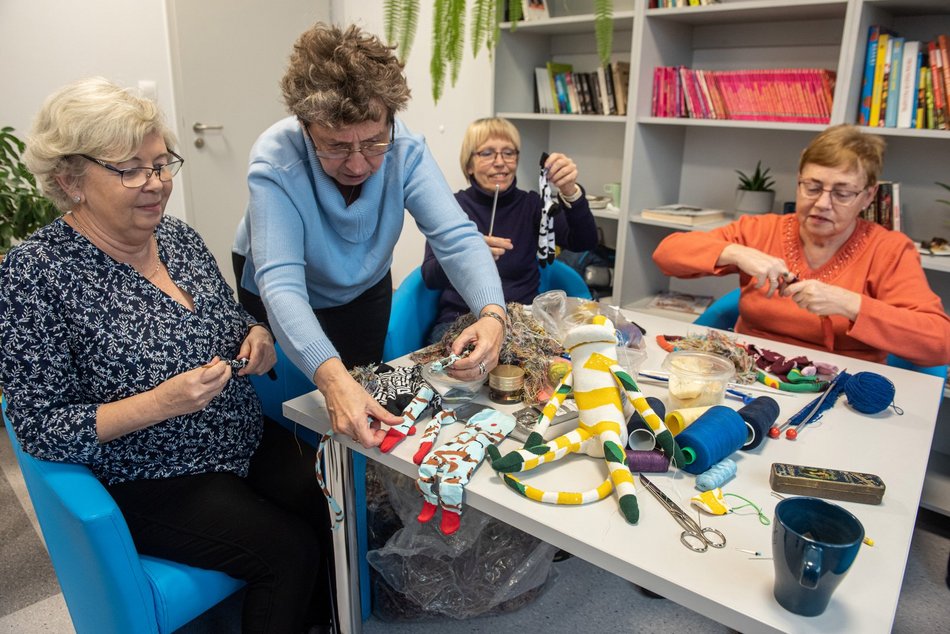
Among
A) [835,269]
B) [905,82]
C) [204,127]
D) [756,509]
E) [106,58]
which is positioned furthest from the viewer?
[204,127]

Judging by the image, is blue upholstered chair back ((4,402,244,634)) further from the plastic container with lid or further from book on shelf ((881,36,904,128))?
book on shelf ((881,36,904,128))

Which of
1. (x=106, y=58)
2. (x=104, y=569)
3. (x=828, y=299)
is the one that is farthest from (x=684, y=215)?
(x=106, y=58)

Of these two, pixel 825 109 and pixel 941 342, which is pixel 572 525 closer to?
pixel 941 342

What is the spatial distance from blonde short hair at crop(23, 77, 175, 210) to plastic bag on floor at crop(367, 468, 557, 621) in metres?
0.93

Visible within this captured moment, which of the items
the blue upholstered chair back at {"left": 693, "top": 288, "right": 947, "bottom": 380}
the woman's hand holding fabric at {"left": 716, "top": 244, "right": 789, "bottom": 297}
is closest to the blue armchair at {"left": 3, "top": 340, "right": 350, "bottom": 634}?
the woman's hand holding fabric at {"left": 716, "top": 244, "right": 789, "bottom": 297}

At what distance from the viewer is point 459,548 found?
1556 millimetres

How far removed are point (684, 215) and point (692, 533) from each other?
6.59 ft

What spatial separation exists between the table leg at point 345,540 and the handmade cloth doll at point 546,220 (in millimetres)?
1107

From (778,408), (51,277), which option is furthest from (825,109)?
(51,277)

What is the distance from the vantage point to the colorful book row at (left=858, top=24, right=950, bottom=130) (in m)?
2.12

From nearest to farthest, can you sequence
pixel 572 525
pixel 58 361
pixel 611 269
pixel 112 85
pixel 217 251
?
pixel 572 525, pixel 58 361, pixel 112 85, pixel 611 269, pixel 217 251

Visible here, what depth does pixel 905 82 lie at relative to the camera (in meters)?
2.17

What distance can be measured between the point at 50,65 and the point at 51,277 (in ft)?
8.19

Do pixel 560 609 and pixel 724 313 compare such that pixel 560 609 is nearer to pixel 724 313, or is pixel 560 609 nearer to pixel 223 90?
pixel 724 313
